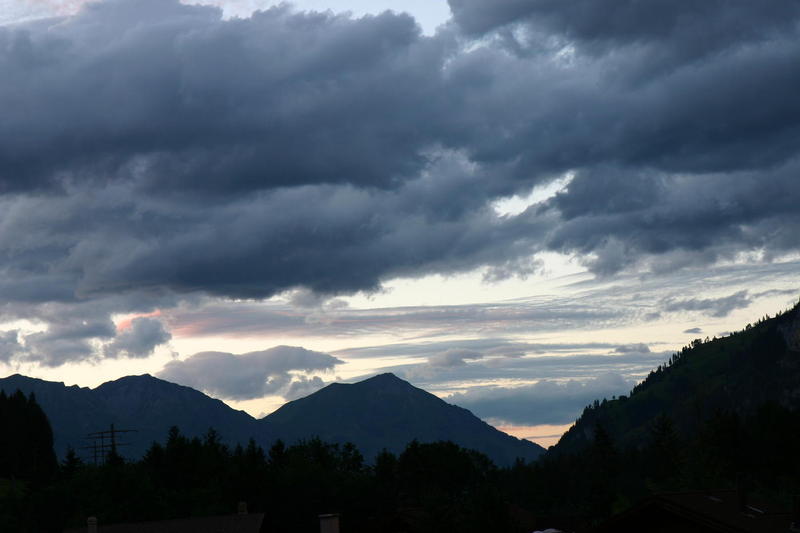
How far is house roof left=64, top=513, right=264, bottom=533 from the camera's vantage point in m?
78.6

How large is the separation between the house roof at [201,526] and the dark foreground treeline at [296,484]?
56.2ft

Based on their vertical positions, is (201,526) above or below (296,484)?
below

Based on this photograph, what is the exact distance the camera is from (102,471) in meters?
132

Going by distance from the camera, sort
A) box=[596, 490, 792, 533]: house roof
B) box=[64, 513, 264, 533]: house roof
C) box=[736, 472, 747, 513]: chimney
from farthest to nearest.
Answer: box=[64, 513, 264, 533]: house roof → box=[736, 472, 747, 513]: chimney → box=[596, 490, 792, 533]: house roof

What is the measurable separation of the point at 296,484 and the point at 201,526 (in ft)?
183

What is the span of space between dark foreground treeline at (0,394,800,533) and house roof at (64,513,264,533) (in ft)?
56.2

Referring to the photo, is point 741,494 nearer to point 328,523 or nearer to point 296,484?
point 328,523

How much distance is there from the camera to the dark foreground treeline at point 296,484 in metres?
118

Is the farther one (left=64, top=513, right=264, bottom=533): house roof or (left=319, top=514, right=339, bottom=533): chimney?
(left=64, top=513, right=264, bottom=533): house roof

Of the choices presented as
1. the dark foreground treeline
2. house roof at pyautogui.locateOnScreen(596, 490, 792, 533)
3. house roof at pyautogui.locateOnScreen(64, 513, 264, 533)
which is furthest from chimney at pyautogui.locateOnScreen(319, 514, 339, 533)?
house roof at pyautogui.locateOnScreen(596, 490, 792, 533)

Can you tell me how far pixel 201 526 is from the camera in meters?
79.9

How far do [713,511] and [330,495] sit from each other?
96.3 meters

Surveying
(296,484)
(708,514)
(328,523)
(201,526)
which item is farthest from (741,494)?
(296,484)

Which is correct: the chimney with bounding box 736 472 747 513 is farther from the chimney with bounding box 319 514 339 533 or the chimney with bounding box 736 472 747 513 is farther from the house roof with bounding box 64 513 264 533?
the house roof with bounding box 64 513 264 533
